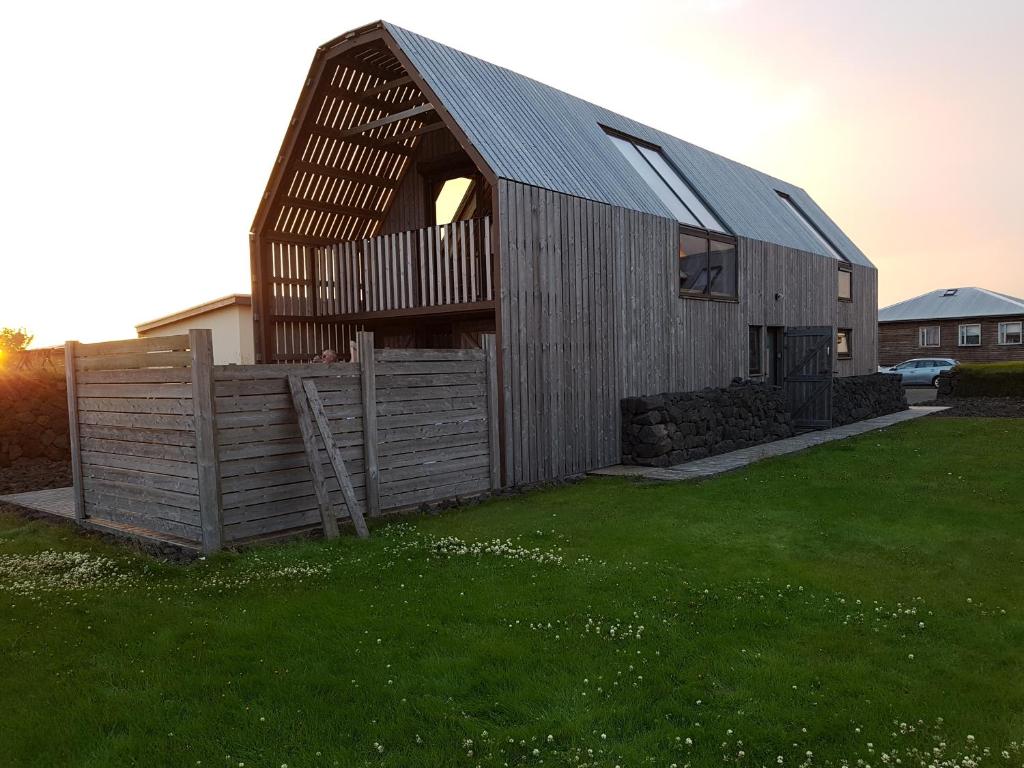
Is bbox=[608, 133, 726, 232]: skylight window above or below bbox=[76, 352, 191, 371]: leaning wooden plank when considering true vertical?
above

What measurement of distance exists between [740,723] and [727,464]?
29.4 feet

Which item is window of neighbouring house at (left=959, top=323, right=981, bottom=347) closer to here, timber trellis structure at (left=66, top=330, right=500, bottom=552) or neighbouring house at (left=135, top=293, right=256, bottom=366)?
neighbouring house at (left=135, top=293, right=256, bottom=366)

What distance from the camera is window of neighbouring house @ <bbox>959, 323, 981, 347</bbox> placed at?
133 feet

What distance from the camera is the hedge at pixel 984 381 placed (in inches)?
1020

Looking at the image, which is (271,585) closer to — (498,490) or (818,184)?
(498,490)

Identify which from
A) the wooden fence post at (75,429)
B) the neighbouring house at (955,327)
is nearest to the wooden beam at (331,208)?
the wooden fence post at (75,429)

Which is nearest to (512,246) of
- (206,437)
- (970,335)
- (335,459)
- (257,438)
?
(335,459)

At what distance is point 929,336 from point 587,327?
37.8 meters

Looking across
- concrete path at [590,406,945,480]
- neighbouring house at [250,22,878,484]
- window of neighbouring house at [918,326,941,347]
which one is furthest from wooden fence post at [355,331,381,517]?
window of neighbouring house at [918,326,941,347]

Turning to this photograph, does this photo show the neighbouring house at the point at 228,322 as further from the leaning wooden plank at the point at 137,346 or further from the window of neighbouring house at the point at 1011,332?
the window of neighbouring house at the point at 1011,332

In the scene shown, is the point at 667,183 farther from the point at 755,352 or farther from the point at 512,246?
the point at 512,246

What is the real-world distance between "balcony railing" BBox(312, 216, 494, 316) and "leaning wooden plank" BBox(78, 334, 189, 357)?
4513 millimetres

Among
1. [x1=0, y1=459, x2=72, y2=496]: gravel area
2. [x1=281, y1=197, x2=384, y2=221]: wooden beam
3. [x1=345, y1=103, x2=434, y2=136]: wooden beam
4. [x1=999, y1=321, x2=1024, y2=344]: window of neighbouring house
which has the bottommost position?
[x1=0, y1=459, x2=72, y2=496]: gravel area

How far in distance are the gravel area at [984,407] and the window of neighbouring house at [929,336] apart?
57.5ft
